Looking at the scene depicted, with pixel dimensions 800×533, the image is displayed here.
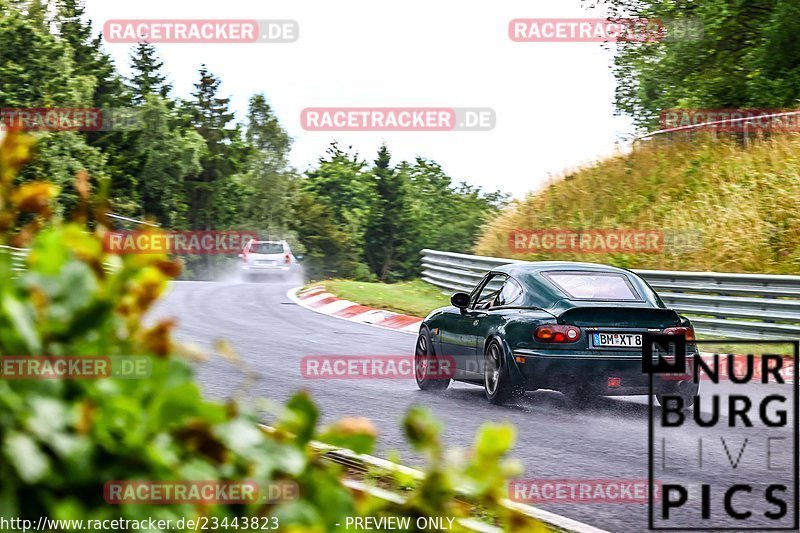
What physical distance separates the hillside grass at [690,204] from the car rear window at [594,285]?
39.7ft

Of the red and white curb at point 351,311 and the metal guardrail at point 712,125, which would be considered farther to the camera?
the metal guardrail at point 712,125

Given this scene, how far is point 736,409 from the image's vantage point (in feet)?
33.8

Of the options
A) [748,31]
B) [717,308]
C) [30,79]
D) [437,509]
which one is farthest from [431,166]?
[437,509]

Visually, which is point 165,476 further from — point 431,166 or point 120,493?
point 431,166

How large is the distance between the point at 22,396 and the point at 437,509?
85 cm

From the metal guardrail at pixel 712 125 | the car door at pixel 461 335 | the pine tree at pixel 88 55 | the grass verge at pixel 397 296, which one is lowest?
the grass verge at pixel 397 296

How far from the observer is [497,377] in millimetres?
10516
